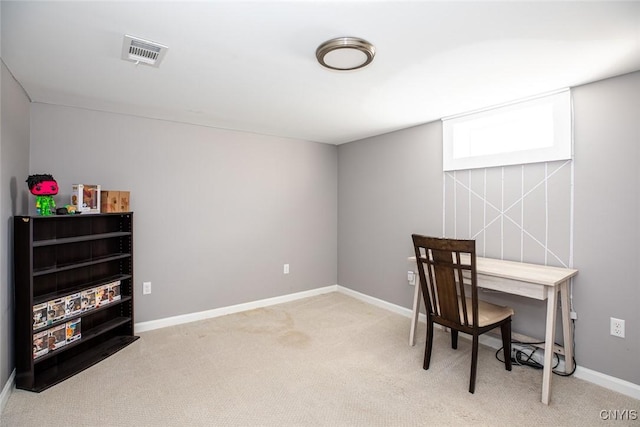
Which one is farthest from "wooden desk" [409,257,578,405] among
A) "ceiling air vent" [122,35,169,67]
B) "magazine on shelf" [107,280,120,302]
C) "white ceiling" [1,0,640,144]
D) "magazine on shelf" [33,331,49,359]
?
"magazine on shelf" [33,331,49,359]

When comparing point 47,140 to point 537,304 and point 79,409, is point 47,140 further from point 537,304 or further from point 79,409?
point 537,304

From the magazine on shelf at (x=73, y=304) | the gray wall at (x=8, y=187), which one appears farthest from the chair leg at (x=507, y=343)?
the gray wall at (x=8, y=187)

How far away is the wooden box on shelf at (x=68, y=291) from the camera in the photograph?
2086 mm

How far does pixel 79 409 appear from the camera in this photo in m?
1.90

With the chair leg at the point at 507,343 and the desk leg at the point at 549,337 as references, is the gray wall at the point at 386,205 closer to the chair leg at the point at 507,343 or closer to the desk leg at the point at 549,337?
the chair leg at the point at 507,343

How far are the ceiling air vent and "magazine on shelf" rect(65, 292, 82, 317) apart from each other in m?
1.78

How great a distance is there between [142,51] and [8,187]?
1279 mm

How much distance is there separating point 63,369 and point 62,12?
Result: 234 cm

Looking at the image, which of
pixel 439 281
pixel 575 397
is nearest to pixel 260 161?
pixel 439 281


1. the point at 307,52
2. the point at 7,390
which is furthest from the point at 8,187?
the point at 307,52

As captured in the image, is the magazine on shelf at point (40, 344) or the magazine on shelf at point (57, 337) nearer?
the magazine on shelf at point (40, 344)

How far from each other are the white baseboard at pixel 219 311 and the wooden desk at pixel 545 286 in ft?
7.75

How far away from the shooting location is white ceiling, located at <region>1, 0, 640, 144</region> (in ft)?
4.70

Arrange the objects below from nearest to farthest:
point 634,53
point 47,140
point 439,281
A: 1. point 634,53
2. point 439,281
3. point 47,140
